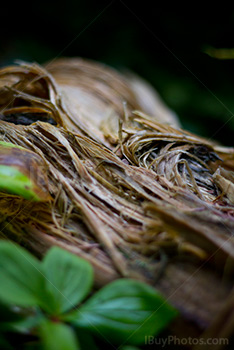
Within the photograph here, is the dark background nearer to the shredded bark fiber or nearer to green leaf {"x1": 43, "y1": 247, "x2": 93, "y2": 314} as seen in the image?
the shredded bark fiber

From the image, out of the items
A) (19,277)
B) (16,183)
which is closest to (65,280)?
(19,277)

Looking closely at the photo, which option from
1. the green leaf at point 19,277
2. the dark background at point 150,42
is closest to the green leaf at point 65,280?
the green leaf at point 19,277

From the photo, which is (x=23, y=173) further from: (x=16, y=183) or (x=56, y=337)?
(x=56, y=337)

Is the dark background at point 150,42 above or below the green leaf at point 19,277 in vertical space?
above

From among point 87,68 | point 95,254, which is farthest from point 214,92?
point 95,254

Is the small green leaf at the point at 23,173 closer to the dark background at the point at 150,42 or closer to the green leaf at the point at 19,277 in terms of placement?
the green leaf at the point at 19,277

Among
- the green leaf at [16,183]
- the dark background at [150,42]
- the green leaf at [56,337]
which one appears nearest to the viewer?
the green leaf at [56,337]

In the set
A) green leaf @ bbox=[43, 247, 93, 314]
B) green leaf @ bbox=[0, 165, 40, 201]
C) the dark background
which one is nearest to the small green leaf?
green leaf @ bbox=[0, 165, 40, 201]
